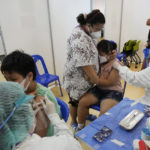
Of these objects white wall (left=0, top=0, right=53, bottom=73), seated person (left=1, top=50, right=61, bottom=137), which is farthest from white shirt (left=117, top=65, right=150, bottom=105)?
white wall (left=0, top=0, right=53, bottom=73)

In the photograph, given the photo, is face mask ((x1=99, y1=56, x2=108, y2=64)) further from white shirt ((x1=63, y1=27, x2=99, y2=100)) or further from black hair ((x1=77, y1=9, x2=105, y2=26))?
black hair ((x1=77, y1=9, x2=105, y2=26))

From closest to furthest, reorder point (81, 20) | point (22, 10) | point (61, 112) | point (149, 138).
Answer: point (149, 138), point (61, 112), point (81, 20), point (22, 10)

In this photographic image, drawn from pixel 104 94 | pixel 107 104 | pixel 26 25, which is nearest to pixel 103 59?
pixel 104 94

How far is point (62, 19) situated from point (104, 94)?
6.00 feet

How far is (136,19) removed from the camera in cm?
429

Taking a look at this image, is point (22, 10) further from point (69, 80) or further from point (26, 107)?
point (26, 107)

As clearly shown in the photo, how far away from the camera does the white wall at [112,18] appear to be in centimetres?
413

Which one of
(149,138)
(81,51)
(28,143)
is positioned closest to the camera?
(28,143)

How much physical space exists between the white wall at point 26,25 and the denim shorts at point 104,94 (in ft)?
4.79

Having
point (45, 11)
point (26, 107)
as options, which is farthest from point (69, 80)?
point (45, 11)

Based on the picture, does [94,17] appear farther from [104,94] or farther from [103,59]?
[104,94]

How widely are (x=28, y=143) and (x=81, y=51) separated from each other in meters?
0.99

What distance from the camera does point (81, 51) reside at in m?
1.42

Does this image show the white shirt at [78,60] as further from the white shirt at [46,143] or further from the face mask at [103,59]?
the white shirt at [46,143]
